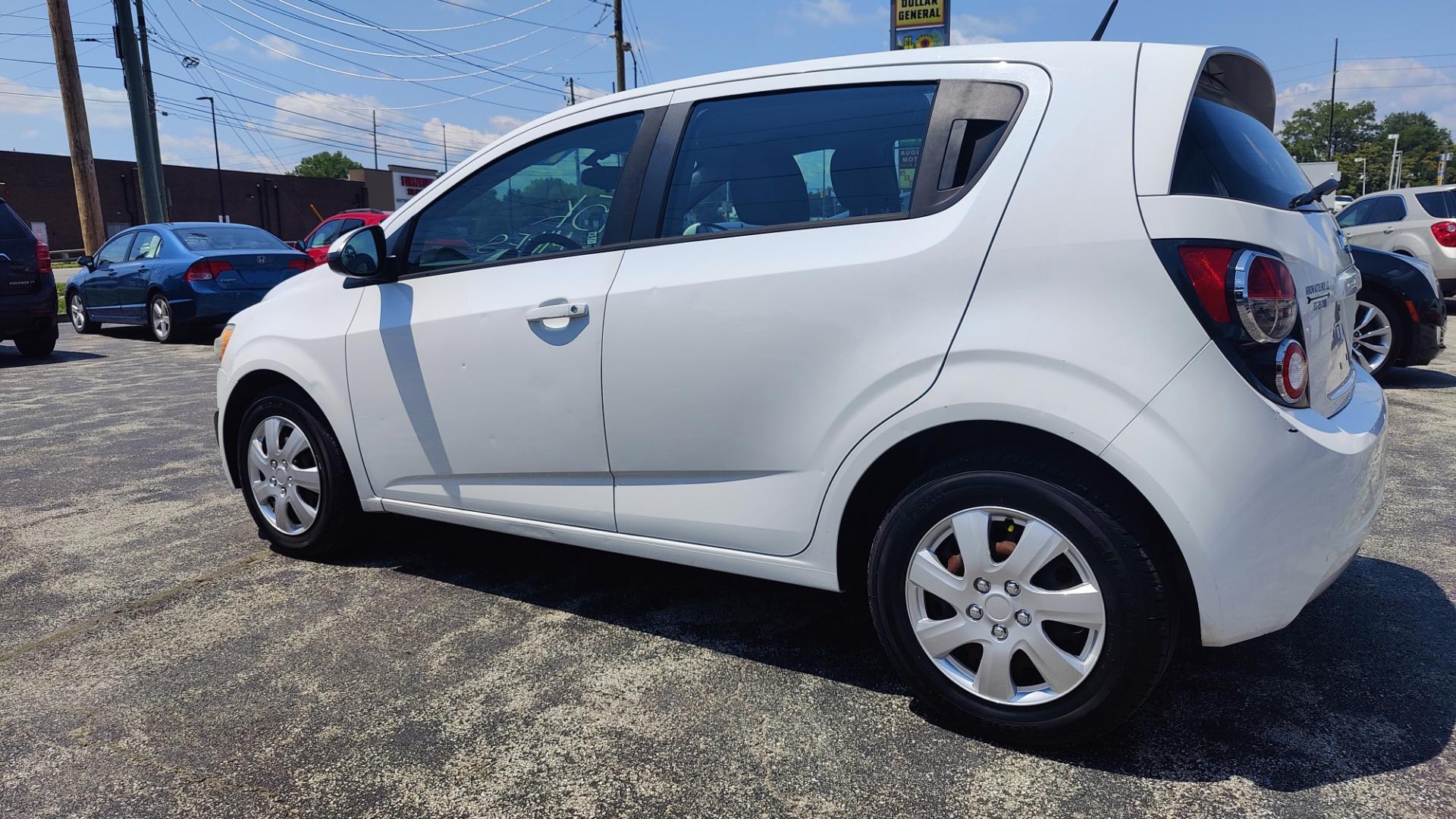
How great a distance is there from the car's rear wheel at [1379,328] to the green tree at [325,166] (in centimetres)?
11918

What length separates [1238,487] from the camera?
2141mm

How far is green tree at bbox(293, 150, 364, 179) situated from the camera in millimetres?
114375

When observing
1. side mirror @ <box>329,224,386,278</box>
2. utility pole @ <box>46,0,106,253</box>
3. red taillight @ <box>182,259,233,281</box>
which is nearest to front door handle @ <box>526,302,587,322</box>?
side mirror @ <box>329,224,386,278</box>

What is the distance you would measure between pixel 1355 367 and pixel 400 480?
3.15m

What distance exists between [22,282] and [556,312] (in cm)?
1003

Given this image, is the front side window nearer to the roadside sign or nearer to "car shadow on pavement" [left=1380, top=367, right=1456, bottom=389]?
the roadside sign

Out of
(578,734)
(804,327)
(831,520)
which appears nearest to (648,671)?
(578,734)

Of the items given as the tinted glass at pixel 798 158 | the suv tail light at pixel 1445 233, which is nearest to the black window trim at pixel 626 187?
the tinted glass at pixel 798 158

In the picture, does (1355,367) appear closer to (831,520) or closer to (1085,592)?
(1085,592)

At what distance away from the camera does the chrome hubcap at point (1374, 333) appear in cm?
751

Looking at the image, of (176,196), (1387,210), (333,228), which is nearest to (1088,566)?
(1387,210)

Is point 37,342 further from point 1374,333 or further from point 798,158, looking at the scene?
point 1374,333

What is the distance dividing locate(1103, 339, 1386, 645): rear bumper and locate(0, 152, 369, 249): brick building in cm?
4601

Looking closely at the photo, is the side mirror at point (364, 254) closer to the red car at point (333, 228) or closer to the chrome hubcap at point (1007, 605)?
the chrome hubcap at point (1007, 605)
